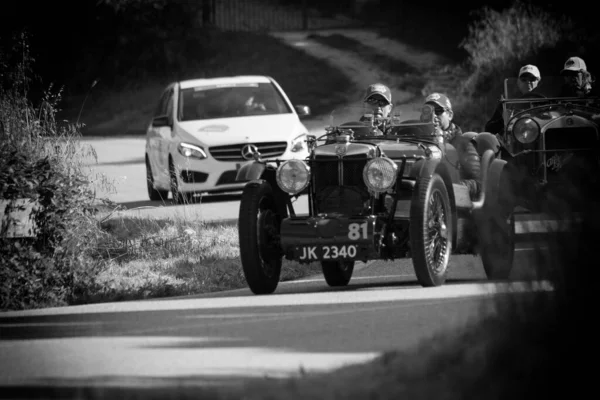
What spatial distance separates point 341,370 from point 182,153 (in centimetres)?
1214

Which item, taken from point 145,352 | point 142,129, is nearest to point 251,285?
point 145,352

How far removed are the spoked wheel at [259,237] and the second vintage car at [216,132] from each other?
6733 mm

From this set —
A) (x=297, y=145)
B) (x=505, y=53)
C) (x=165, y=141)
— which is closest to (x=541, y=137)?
(x=297, y=145)

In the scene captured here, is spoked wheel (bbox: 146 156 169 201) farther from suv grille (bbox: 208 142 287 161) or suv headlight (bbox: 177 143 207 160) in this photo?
suv grille (bbox: 208 142 287 161)

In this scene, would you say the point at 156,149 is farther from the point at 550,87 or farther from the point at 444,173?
the point at 444,173

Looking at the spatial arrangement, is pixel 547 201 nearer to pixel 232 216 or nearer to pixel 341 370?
pixel 341 370

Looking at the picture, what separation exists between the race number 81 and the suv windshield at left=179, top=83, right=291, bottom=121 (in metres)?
9.58

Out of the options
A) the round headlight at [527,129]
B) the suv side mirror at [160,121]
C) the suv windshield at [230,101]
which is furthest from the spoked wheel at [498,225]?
the suv windshield at [230,101]

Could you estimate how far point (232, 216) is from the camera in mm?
17062

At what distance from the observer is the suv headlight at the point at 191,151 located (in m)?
19.0

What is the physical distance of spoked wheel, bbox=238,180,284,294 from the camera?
1085 centimetres

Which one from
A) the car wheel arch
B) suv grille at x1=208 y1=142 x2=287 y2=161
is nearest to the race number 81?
the car wheel arch

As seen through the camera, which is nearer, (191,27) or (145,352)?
(145,352)

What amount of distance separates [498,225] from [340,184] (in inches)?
51.6
